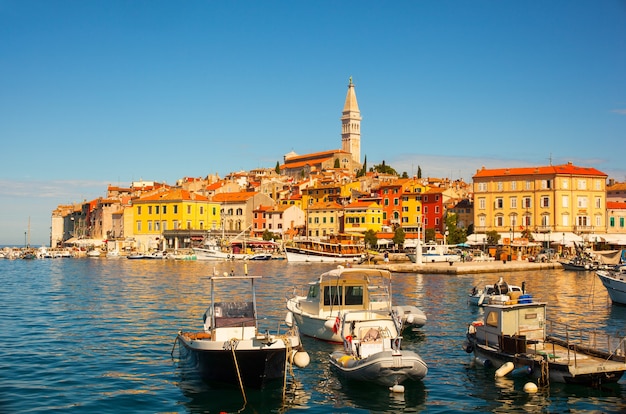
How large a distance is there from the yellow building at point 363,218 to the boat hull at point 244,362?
250ft

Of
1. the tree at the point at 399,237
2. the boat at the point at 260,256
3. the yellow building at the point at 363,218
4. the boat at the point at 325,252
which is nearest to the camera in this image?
the boat at the point at 325,252

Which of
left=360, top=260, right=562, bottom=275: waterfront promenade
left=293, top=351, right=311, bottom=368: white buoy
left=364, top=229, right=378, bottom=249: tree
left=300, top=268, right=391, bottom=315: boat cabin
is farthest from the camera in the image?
left=364, top=229, right=378, bottom=249: tree

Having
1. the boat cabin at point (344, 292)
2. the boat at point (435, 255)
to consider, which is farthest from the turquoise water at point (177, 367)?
the boat at point (435, 255)

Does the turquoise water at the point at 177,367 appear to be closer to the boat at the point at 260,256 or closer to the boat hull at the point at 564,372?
the boat hull at the point at 564,372

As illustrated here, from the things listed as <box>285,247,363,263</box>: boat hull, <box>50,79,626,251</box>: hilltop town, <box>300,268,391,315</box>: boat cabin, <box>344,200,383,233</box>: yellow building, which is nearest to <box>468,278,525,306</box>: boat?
<box>300,268,391,315</box>: boat cabin

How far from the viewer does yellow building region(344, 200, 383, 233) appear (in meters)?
93.0

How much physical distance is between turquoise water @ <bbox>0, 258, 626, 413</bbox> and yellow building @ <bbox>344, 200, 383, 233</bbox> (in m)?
53.6

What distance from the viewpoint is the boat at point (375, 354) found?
1622cm

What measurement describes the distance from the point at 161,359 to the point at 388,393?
24.5 feet

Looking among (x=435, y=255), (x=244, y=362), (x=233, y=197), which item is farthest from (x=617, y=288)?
(x=233, y=197)

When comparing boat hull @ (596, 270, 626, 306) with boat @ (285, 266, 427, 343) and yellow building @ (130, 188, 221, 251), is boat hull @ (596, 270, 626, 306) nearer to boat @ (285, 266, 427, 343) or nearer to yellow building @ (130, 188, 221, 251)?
boat @ (285, 266, 427, 343)

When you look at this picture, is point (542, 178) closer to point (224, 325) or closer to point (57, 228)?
point (224, 325)

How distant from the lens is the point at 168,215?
9731cm

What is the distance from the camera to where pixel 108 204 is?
115 metres
